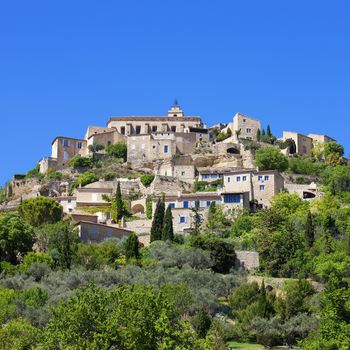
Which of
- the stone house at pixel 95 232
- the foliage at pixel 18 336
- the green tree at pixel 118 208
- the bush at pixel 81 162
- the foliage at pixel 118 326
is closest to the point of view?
the foliage at pixel 118 326

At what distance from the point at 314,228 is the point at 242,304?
15.2 meters

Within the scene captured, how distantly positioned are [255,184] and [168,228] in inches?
525

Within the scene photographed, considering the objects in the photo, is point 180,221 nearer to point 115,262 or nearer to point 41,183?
point 115,262

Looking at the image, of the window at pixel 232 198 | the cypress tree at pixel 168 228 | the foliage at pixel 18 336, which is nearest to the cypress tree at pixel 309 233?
the cypress tree at pixel 168 228

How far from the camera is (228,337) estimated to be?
181 feet

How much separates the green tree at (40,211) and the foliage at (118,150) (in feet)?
74.1

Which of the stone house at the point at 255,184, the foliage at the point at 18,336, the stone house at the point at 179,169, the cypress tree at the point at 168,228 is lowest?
the foliage at the point at 18,336

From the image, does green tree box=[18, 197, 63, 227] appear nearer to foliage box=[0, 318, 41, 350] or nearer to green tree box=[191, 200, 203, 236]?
green tree box=[191, 200, 203, 236]

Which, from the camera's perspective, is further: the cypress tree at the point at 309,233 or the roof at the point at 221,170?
the roof at the point at 221,170

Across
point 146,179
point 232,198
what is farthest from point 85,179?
point 232,198

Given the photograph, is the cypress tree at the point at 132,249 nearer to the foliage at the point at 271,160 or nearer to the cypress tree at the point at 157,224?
the cypress tree at the point at 157,224

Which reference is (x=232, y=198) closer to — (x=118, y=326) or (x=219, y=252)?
(x=219, y=252)

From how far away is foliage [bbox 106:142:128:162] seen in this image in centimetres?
10144

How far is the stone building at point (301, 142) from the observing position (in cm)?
10288
